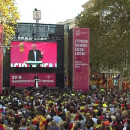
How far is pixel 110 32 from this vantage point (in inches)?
1784

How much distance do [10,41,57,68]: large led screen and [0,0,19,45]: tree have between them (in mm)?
1682

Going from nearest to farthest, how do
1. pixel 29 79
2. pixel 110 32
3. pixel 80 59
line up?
pixel 80 59 → pixel 29 79 → pixel 110 32

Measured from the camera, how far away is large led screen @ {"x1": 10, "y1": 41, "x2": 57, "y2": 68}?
115 feet

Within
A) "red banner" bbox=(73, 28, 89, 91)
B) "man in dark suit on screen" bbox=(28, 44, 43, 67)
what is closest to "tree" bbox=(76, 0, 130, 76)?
"man in dark suit on screen" bbox=(28, 44, 43, 67)

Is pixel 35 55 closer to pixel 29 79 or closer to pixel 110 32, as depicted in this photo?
pixel 29 79

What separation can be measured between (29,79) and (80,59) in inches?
267

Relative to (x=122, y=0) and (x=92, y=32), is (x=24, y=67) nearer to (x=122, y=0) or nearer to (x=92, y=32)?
(x=122, y=0)

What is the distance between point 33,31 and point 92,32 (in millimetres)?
15790

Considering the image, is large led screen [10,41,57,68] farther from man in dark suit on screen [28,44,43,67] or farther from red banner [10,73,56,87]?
red banner [10,73,56,87]

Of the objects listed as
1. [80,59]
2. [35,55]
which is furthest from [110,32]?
[80,59]

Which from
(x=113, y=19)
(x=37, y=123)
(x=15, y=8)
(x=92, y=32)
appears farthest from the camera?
(x=92, y=32)

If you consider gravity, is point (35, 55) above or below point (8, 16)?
below

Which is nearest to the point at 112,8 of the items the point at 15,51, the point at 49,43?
the point at 49,43

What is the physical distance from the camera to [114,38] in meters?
44.6
